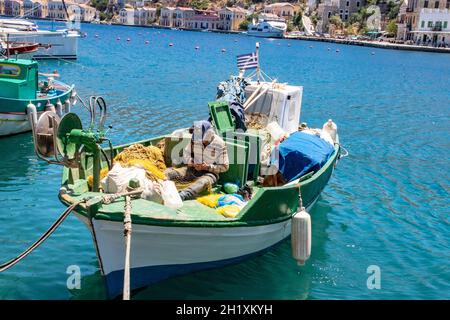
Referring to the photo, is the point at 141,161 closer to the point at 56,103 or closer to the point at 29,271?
the point at 29,271

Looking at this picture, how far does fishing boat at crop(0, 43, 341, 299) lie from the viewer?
9062 mm

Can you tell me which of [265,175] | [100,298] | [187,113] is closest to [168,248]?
[100,298]

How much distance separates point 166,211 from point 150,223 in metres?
0.43

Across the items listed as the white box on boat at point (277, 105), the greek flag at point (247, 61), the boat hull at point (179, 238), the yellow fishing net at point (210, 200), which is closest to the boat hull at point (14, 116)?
the greek flag at point (247, 61)

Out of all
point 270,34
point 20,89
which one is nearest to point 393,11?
point 270,34

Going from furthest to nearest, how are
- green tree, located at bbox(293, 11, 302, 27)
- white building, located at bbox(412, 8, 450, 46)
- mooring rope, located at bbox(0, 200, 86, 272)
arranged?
green tree, located at bbox(293, 11, 302, 27) < white building, located at bbox(412, 8, 450, 46) < mooring rope, located at bbox(0, 200, 86, 272)

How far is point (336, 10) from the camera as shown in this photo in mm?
188750

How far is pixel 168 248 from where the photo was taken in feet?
31.6

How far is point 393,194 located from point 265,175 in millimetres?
5927

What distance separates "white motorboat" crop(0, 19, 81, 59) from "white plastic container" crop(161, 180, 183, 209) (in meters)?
49.7

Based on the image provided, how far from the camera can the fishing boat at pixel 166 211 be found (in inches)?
357

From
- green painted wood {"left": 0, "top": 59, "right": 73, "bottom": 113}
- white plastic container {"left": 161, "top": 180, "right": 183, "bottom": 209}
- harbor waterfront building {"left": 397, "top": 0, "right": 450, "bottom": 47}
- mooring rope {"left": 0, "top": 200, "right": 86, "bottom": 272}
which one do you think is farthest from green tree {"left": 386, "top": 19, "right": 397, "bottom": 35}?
mooring rope {"left": 0, "top": 200, "right": 86, "bottom": 272}

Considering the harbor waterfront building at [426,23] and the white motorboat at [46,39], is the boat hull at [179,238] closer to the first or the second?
the white motorboat at [46,39]

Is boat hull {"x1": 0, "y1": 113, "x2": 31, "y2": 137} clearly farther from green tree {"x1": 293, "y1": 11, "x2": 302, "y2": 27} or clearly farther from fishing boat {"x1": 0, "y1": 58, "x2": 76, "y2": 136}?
green tree {"x1": 293, "y1": 11, "x2": 302, "y2": 27}
